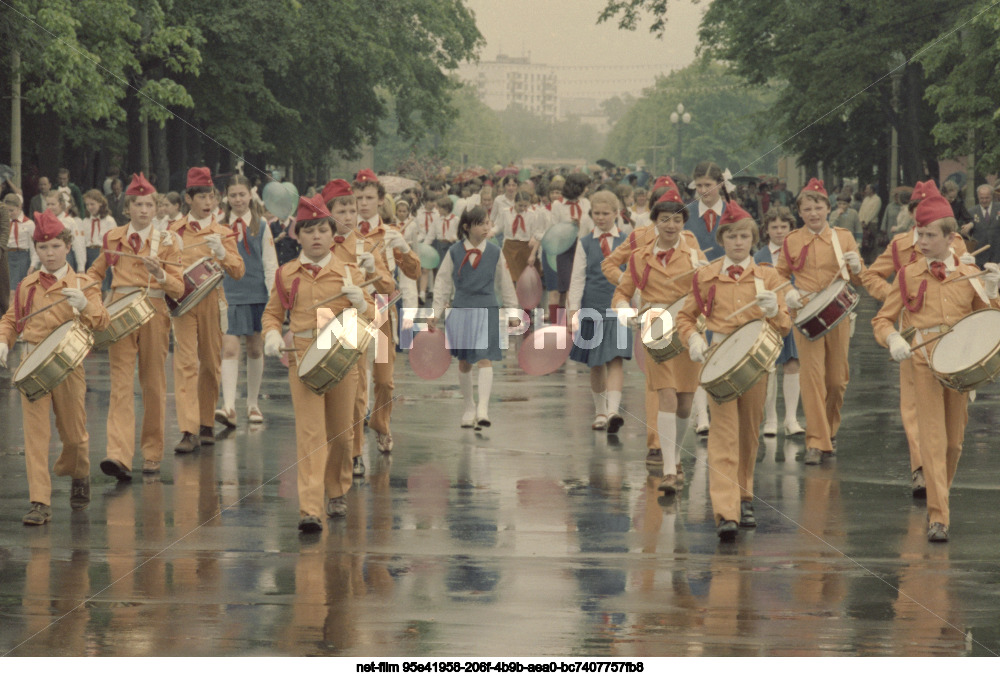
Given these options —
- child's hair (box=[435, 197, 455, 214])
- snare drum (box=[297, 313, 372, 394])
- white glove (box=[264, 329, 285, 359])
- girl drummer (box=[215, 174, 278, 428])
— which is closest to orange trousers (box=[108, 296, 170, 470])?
girl drummer (box=[215, 174, 278, 428])

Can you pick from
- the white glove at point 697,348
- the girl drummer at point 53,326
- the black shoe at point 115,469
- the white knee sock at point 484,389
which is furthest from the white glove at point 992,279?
the black shoe at point 115,469

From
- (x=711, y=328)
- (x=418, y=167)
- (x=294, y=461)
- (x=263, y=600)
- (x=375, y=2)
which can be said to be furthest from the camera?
(x=418, y=167)

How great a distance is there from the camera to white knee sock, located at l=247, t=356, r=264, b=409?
551 inches

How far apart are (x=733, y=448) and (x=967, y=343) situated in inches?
57.4

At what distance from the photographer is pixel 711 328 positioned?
32.1ft

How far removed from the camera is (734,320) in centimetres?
968

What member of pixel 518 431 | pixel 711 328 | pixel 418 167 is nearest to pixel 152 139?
pixel 418 167

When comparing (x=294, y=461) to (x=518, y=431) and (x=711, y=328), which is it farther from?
(x=711, y=328)

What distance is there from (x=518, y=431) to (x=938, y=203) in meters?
4.93

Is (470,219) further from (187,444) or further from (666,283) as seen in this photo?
(187,444)

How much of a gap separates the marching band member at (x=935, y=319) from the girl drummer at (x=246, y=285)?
563cm

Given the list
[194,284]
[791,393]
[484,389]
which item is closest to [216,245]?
[194,284]

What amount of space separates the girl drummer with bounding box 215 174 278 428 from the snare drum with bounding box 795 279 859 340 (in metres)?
4.35

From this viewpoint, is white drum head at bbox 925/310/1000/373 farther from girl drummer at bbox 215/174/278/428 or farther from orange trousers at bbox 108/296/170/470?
girl drummer at bbox 215/174/278/428
